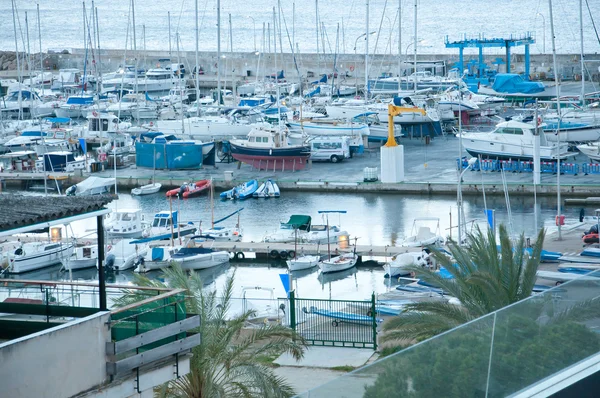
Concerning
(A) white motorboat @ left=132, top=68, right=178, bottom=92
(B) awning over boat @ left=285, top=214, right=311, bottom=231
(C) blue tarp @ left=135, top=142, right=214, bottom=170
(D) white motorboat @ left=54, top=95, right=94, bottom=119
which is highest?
(A) white motorboat @ left=132, top=68, right=178, bottom=92

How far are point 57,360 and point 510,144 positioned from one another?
39075mm

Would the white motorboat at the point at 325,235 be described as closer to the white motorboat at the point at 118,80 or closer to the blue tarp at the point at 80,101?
the blue tarp at the point at 80,101

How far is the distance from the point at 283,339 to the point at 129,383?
15.7 feet

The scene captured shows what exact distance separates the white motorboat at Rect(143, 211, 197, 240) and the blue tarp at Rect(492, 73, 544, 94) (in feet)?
115

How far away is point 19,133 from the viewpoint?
5744 cm

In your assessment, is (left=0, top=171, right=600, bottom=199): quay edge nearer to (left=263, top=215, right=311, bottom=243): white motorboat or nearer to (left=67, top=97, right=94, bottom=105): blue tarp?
(left=263, top=215, right=311, bottom=243): white motorboat

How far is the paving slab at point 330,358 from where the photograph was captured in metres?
19.4

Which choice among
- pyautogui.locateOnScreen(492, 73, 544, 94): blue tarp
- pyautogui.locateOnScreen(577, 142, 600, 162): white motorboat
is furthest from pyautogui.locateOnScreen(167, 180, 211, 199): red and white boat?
pyautogui.locateOnScreen(492, 73, 544, 94): blue tarp

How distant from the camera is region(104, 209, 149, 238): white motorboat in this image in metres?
35.8

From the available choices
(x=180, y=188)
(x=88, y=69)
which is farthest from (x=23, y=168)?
(x=88, y=69)

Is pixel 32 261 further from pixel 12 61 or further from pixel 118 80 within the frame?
pixel 12 61

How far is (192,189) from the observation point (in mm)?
44594

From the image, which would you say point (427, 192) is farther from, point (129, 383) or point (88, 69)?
point (88, 69)

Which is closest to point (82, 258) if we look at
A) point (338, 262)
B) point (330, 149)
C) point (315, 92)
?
point (338, 262)
